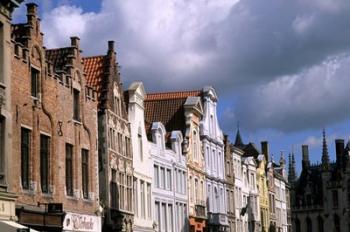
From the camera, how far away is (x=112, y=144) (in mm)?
43469

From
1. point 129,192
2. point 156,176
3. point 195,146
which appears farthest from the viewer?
point 195,146

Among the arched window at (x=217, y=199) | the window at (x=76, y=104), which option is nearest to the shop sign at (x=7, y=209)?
the window at (x=76, y=104)

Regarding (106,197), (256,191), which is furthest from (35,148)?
(256,191)

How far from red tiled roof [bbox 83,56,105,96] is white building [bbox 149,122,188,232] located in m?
7.93

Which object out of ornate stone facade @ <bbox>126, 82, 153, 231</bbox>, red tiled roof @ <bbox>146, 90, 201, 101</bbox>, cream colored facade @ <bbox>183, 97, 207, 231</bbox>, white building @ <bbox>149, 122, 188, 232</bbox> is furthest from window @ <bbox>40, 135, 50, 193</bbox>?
red tiled roof @ <bbox>146, 90, 201, 101</bbox>

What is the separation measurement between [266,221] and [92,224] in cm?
5229

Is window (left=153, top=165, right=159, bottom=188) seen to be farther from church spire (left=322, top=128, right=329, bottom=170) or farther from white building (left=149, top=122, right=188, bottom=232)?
church spire (left=322, top=128, right=329, bottom=170)

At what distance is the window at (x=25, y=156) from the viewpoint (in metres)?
32.0

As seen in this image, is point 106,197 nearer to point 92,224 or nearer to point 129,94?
point 92,224

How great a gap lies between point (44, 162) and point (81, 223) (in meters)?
4.47

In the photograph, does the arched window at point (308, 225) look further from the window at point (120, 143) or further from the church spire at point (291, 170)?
the window at point (120, 143)

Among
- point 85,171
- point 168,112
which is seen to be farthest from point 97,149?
point 168,112

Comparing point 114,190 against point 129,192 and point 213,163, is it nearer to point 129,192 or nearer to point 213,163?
point 129,192

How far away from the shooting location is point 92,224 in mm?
38969
